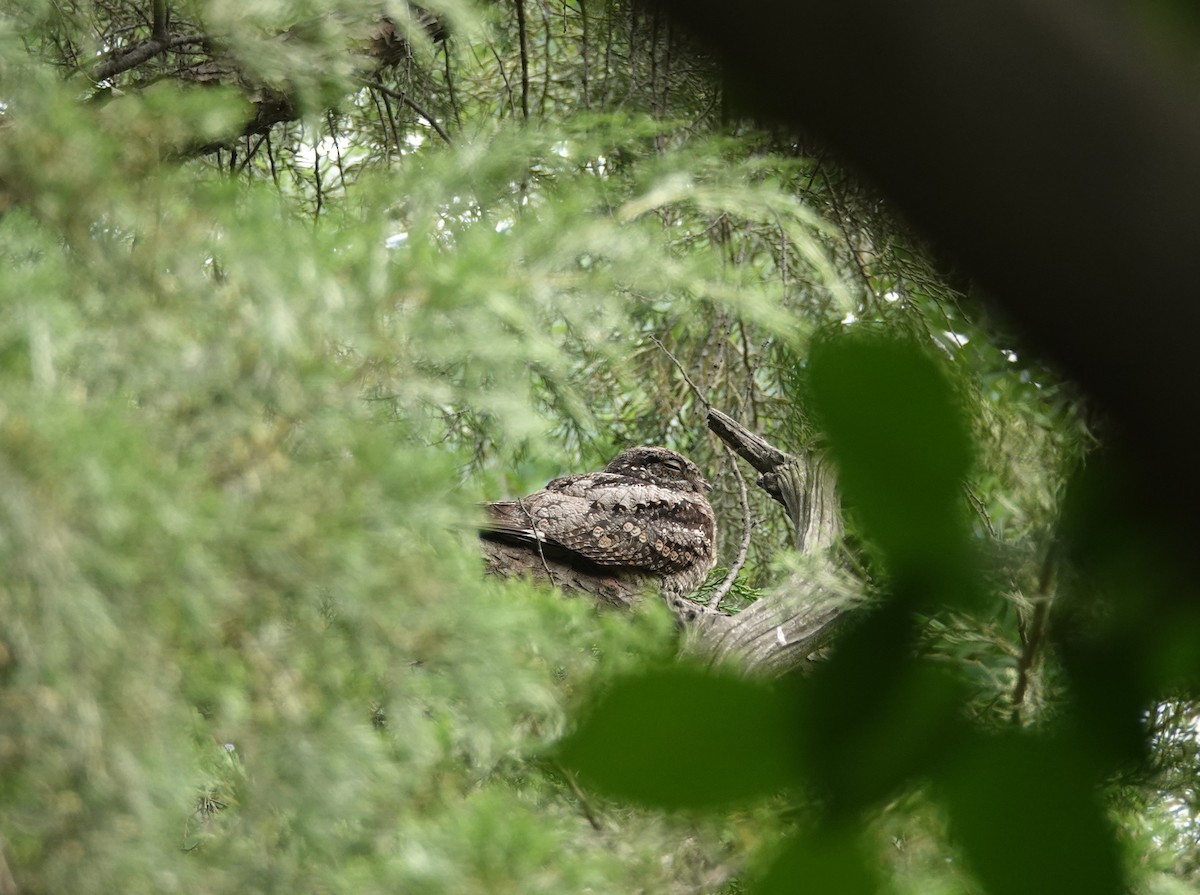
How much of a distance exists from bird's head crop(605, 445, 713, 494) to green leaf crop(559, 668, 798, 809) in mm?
2463

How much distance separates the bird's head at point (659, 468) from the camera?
8.99ft

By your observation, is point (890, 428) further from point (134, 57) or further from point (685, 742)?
point (134, 57)

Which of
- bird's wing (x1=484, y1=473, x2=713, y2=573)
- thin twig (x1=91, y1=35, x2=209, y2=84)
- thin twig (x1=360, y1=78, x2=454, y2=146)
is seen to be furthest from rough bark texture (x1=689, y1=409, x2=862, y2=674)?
thin twig (x1=91, y1=35, x2=209, y2=84)

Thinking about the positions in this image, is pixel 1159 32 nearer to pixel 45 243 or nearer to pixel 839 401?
pixel 839 401

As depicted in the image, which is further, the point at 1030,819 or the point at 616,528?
the point at 616,528

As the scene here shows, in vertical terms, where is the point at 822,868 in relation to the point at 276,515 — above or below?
above

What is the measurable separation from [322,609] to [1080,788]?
4.22 feet

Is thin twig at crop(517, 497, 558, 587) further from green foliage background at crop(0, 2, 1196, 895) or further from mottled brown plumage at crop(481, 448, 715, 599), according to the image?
green foliage background at crop(0, 2, 1196, 895)

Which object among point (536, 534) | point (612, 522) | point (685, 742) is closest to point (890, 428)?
point (685, 742)

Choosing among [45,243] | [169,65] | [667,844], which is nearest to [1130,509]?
[45,243]

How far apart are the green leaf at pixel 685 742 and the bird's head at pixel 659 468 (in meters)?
2.46

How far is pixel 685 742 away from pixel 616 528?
2.25 meters

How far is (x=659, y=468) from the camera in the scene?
9.04 feet

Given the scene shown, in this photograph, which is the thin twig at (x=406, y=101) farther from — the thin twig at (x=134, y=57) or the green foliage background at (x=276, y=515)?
the green foliage background at (x=276, y=515)
